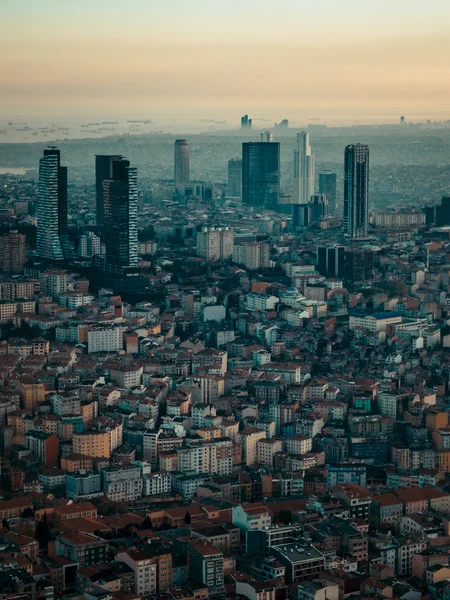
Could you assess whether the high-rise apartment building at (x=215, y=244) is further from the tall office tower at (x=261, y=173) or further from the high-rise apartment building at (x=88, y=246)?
the tall office tower at (x=261, y=173)

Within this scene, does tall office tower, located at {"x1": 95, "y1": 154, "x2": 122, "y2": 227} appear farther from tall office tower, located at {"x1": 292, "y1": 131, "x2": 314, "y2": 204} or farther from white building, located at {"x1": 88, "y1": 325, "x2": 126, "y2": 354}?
tall office tower, located at {"x1": 292, "y1": 131, "x2": 314, "y2": 204}

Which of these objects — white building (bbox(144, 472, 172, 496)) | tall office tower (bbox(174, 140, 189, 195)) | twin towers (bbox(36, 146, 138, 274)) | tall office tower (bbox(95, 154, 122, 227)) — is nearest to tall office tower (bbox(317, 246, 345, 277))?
twin towers (bbox(36, 146, 138, 274))

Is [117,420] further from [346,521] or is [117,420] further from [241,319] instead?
[241,319]

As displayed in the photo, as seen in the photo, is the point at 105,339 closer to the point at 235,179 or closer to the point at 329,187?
the point at 329,187

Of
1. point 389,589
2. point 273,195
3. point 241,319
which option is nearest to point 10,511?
point 389,589

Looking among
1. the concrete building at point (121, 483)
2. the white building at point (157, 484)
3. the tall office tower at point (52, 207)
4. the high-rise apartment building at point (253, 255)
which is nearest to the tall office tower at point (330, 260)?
the high-rise apartment building at point (253, 255)

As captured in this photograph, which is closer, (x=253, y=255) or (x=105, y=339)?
(x=105, y=339)

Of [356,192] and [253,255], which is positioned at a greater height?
[356,192]

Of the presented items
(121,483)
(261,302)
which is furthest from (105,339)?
(121,483)
